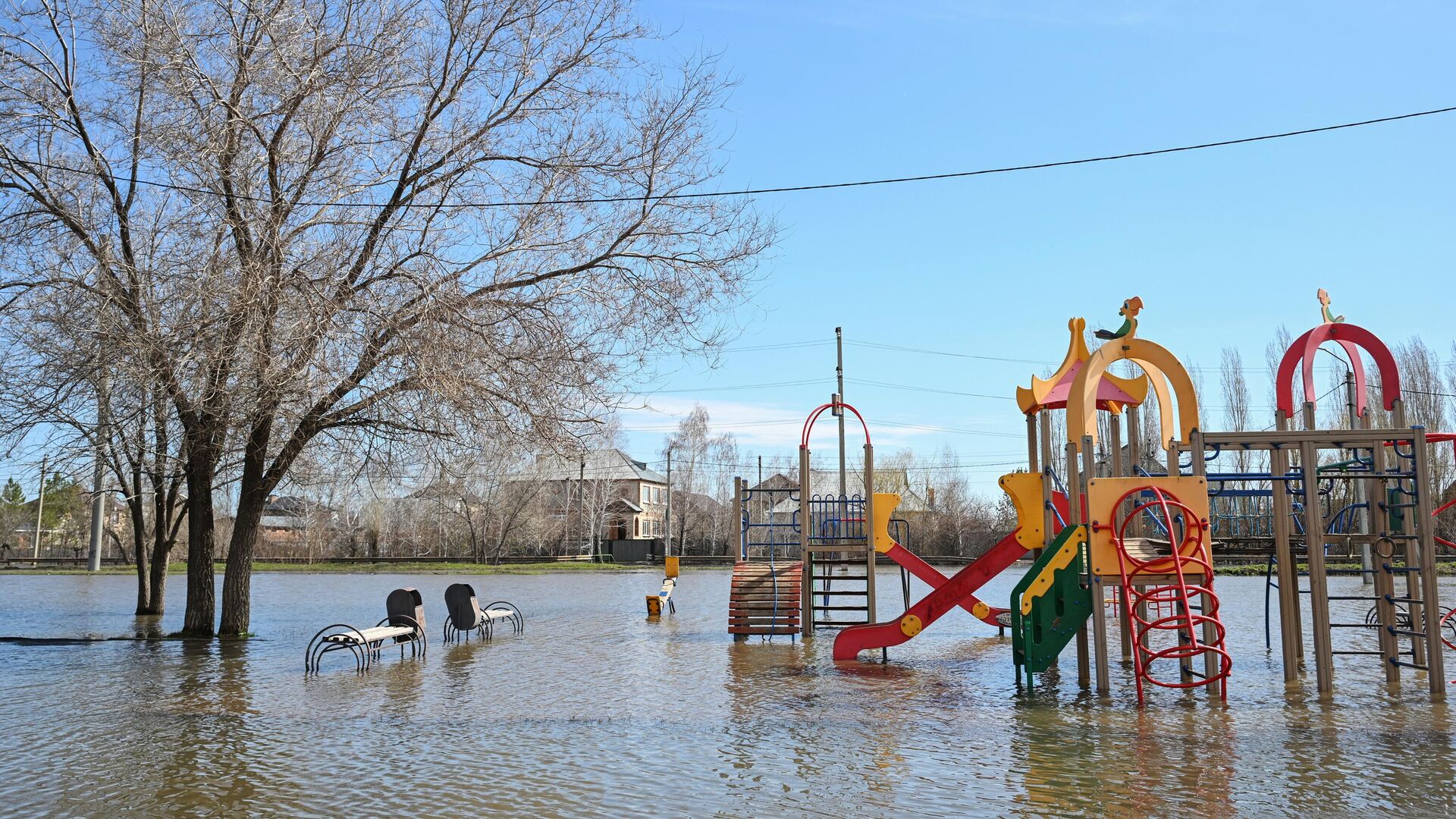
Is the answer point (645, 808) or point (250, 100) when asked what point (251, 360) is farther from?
point (645, 808)

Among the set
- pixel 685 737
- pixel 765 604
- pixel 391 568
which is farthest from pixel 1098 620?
pixel 391 568

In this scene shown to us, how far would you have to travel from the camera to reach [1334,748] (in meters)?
8.24

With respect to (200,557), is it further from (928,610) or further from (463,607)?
(928,610)

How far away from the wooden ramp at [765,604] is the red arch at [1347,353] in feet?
26.0

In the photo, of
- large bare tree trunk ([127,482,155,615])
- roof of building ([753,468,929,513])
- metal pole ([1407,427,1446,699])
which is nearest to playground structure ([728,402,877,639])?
metal pole ([1407,427,1446,699])

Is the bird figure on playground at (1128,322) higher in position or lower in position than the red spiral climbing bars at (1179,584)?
higher

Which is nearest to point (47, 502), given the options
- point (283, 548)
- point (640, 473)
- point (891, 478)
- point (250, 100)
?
point (283, 548)

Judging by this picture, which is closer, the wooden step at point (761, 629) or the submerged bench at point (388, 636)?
the submerged bench at point (388, 636)

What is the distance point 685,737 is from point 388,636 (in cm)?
688

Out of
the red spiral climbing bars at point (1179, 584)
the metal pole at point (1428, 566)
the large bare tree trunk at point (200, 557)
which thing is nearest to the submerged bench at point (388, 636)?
the large bare tree trunk at point (200, 557)

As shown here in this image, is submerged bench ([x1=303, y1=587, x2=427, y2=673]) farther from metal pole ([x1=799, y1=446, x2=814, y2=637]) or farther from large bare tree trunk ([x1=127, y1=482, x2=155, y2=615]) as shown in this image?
large bare tree trunk ([x1=127, y1=482, x2=155, y2=615])

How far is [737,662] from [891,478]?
55222mm

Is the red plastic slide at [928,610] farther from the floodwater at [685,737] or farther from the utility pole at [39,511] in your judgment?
the utility pole at [39,511]

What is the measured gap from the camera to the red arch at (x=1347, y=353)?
11805 mm
